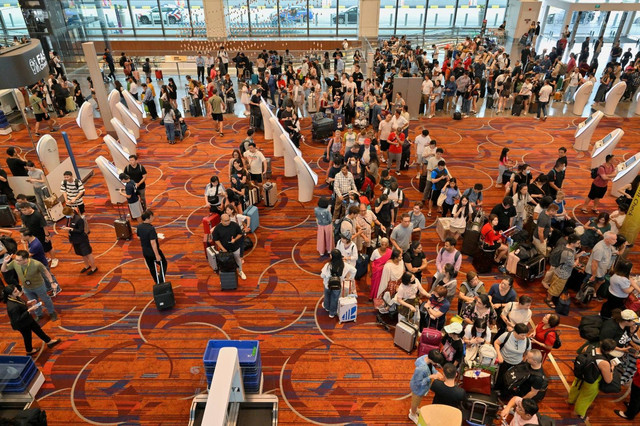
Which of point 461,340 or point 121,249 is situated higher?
point 461,340

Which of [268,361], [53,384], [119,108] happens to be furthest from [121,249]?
[119,108]

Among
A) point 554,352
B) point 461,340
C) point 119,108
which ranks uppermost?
point 119,108

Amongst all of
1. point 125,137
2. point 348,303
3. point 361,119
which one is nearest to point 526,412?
point 348,303

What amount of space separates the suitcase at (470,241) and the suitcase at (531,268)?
77 cm

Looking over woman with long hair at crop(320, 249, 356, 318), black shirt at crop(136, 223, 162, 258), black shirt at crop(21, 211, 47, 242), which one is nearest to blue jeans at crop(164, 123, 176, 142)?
black shirt at crop(21, 211, 47, 242)

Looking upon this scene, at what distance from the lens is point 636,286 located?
5.84 m

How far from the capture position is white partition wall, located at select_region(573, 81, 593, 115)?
1309 centimetres

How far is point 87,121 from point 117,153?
3.56 meters

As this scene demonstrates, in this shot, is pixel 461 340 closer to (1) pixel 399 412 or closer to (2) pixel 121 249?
(1) pixel 399 412

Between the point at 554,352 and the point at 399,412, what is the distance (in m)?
2.48


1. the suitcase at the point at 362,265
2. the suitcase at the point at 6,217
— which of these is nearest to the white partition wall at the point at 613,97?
the suitcase at the point at 362,265

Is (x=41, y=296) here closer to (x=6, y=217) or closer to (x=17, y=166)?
(x=6, y=217)

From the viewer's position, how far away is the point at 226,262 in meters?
6.89

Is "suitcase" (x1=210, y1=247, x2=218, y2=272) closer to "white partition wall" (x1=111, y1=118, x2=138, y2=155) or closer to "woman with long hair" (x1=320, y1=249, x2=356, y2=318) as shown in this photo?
"woman with long hair" (x1=320, y1=249, x2=356, y2=318)
